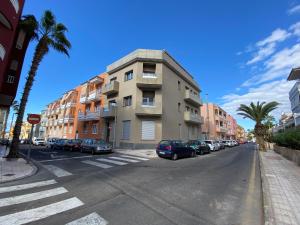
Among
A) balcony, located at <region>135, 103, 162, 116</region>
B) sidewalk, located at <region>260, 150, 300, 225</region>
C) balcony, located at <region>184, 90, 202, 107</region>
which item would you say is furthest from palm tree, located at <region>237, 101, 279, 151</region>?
sidewalk, located at <region>260, 150, 300, 225</region>

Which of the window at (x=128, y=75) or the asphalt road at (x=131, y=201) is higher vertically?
the window at (x=128, y=75)

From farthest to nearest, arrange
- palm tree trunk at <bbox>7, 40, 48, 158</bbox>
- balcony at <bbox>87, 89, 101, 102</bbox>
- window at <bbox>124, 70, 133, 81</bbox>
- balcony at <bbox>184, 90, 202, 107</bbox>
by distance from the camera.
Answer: balcony at <bbox>87, 89, 101, 102</bbox>
balcony at <bbox>184, 90, 202, 107</bbox>
window at <bbox>124, 70, 133, 81</bbox>
palm tree trunk at <bbox>7, 40, 48, 158</bbox>

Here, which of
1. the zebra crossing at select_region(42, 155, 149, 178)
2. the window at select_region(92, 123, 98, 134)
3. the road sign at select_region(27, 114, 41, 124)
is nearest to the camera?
the zebra crossing at select_region(42, 155, 149, 178)

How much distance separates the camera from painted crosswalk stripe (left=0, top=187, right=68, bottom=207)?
16.9 ft

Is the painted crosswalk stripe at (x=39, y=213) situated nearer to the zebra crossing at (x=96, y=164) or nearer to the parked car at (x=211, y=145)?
the zebra crossing at (x=96, y=164)

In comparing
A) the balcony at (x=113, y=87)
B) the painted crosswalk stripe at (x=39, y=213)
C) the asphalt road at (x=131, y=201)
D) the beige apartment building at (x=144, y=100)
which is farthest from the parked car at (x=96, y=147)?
the painted crosswalk stripe at (x=39, y=213)

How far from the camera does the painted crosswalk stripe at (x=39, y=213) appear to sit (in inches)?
159

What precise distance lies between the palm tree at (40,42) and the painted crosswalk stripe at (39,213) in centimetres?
1114

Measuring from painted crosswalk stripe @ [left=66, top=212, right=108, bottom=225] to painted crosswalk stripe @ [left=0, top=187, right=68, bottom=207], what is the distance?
2.18 metres

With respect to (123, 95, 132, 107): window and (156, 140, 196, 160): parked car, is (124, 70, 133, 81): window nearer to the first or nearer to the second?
(123, 95, 132, 107): window

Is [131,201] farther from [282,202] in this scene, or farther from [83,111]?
[83,111]

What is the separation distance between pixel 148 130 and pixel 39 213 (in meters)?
20.0

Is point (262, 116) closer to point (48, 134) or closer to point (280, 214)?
point (280, 214)

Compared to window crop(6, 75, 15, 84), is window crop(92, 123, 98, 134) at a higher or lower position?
lower
